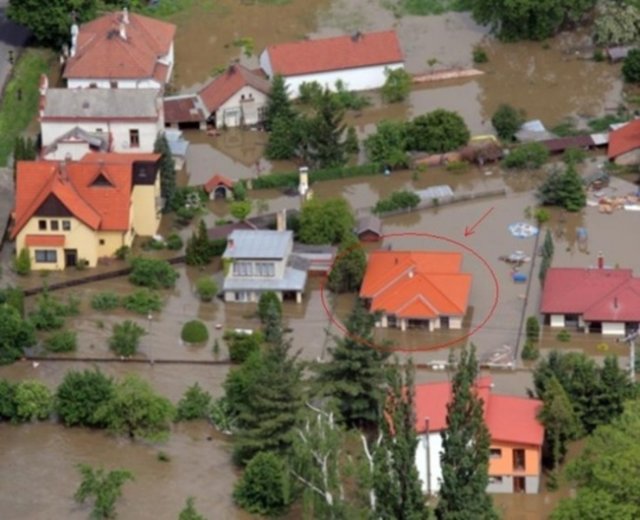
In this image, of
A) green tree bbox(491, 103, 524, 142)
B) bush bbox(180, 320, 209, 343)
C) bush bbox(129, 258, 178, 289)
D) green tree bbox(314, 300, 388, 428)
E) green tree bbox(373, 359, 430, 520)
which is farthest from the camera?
green tree bbox(491, 103, 524, 142)

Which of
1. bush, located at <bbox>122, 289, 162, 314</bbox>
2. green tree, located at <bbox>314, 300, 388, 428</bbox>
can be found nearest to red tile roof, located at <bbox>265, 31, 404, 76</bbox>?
bush, located at <bbox>122, 289, 162, 314</bbox>

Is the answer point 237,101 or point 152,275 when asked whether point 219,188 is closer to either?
point 237,101

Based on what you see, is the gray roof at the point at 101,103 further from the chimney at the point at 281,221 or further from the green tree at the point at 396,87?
the green tree at the point at 396,87

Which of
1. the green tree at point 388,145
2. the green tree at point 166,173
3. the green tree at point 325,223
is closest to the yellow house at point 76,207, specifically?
the green tree at point 166,173

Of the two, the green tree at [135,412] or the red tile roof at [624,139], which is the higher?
the red tile roof at [624,139]

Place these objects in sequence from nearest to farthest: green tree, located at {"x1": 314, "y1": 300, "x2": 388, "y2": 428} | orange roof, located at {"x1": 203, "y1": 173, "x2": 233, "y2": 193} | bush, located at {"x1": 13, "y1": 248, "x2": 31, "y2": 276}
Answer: green tree, located at {"x1": 314, "y1": 300, "x2": 388, "y2": 428} → bush, located at {"x1": 13, "y1": 248, "x2": 31, "y2": 276} → orange roof, located at {"x1": 203, "y1": 173, "x2": 233, "y2": 193}

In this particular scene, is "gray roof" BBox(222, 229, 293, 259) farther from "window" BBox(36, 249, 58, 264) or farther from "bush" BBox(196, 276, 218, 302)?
"window" BBox(36, 249, 58, 264)
